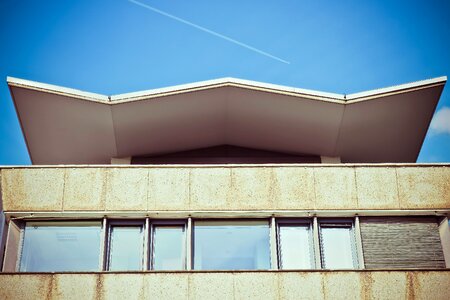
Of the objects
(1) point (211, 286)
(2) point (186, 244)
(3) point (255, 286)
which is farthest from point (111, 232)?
(3) point (255, 286)

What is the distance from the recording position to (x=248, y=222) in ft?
53.7

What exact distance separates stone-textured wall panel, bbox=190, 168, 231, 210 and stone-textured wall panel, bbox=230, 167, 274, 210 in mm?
176

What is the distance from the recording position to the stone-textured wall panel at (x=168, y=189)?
1623 centimetres

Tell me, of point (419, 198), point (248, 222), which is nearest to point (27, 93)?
point (248, 222)

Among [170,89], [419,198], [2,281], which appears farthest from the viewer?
[170,89]

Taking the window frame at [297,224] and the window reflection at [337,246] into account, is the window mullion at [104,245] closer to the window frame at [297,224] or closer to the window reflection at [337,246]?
the window frame at [297,224]

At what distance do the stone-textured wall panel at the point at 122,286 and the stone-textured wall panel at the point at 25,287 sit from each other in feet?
4.18

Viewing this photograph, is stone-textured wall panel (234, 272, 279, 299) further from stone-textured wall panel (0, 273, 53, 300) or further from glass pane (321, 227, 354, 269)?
stone-textured wall panel (0, 273, 53, 300)

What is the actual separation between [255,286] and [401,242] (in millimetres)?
3844

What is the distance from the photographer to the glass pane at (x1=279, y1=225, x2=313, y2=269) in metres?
15.9

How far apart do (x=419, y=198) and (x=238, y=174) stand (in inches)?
180

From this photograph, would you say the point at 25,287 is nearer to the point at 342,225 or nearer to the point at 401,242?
the point at 342,225

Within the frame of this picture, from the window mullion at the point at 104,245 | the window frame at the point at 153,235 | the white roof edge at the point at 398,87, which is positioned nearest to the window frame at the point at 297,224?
the window frame at the point at 153,235

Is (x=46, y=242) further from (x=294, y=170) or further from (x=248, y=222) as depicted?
(x=294, y=170)
